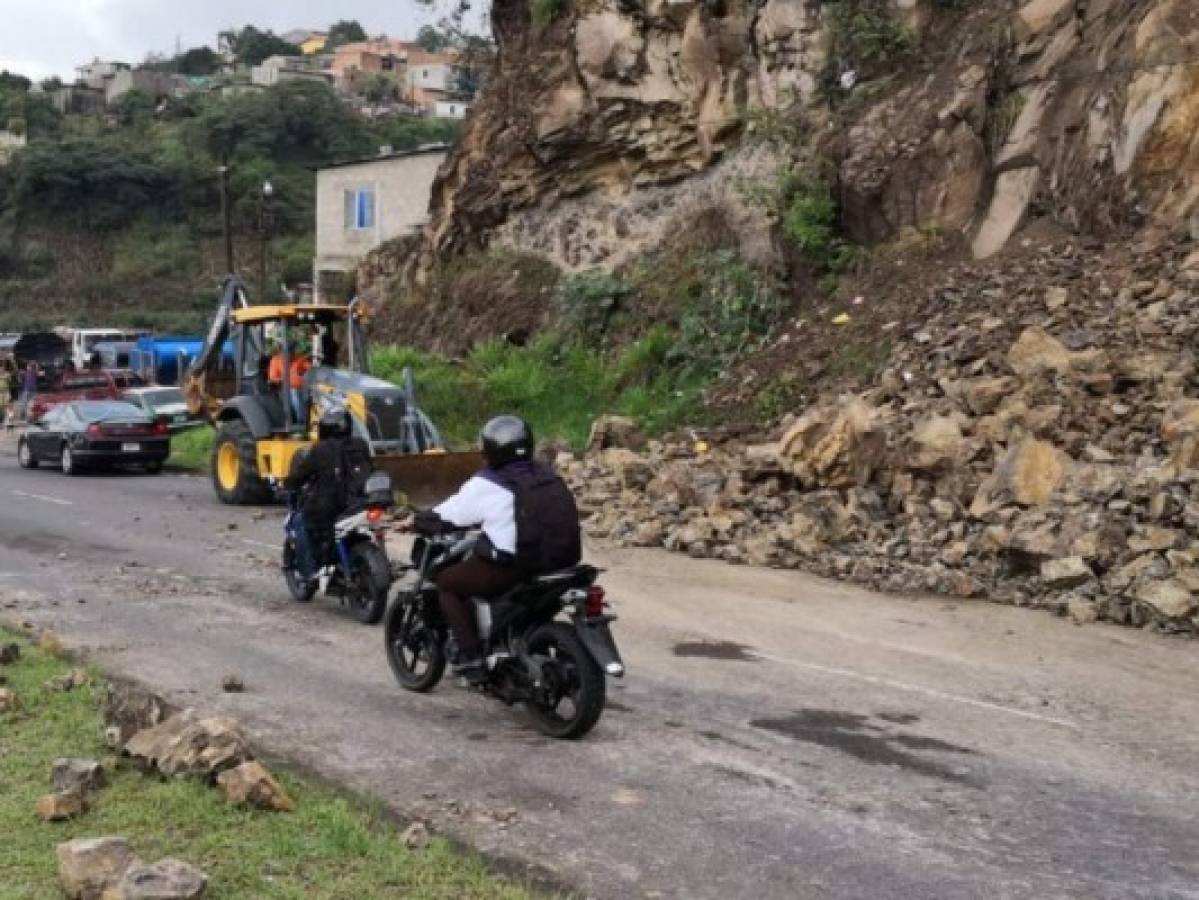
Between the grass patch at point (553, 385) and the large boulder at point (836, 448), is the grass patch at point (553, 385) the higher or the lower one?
the higher one

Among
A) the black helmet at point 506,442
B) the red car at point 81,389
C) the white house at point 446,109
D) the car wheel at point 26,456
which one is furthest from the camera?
the white house at point 446,109

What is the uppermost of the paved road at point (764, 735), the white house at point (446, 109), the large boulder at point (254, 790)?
the white house at point (446, 109)

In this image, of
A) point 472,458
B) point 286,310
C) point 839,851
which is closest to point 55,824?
point 839,851

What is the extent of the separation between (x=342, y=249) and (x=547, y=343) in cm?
2493

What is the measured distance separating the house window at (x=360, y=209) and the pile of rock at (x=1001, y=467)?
30938 mm

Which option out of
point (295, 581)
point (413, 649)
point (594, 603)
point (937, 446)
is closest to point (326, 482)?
point (295, 581)

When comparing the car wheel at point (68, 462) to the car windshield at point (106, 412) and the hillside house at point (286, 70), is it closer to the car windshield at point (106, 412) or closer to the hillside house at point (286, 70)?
the car windshield at point (106, 412)

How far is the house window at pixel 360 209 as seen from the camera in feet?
157

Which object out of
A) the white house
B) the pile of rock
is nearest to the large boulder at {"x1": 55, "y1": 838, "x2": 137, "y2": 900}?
the pile of rock

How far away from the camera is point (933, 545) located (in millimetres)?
13570

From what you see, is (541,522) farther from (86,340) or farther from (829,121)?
(86,340)

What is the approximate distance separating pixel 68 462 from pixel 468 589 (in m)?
19.7

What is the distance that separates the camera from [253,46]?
16200 centimetres

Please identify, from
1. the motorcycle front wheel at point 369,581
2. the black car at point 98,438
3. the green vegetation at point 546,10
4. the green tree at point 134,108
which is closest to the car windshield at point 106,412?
the black car at point 98,438
